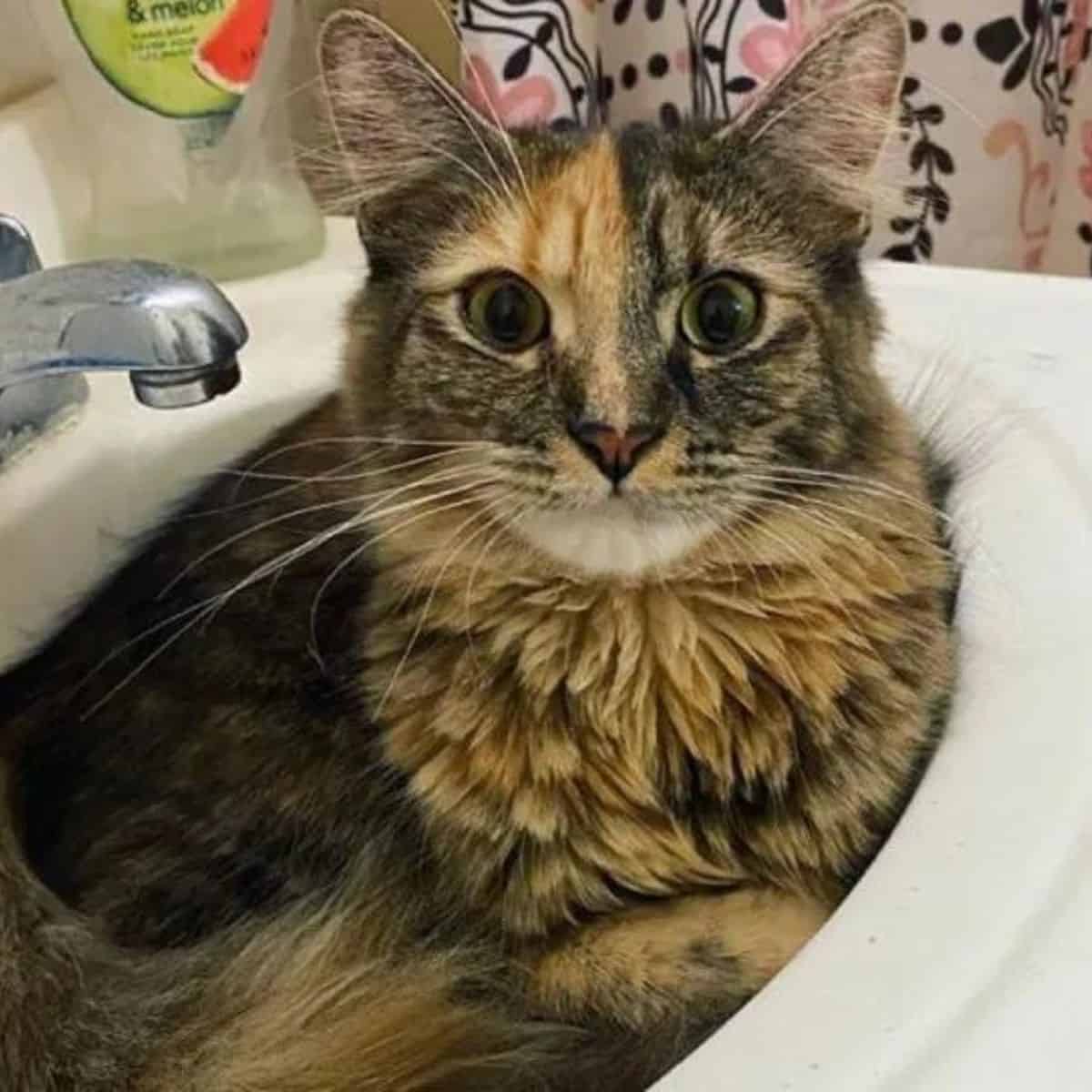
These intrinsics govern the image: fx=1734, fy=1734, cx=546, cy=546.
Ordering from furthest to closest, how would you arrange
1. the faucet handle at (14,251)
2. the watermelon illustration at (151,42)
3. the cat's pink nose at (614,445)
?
1. the watermelon illustration at (151,42)
2. the faucet handle at (14,251)
3. the cat's pink nose at (614,445)

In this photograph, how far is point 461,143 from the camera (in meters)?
0.83

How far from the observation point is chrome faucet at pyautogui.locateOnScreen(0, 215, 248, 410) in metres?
0.62

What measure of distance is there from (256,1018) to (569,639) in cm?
22

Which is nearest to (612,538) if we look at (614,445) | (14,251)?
(614,445)

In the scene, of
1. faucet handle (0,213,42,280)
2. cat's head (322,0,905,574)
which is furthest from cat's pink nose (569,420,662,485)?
faucet handle (0,213,42,280)

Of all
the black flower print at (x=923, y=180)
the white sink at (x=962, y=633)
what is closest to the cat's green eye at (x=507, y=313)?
the white sink at (x=962, y=633)

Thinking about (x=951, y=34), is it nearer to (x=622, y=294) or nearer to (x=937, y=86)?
(x=937, y=86)

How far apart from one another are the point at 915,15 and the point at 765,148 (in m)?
0.49

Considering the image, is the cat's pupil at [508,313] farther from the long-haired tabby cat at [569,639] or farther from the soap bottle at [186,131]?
the soap bottle at [186,131]

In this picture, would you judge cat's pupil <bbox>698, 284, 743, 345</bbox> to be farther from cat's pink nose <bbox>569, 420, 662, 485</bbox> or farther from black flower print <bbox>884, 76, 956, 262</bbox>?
black flower print <bbox>884, 76, 956, 262</bbox>

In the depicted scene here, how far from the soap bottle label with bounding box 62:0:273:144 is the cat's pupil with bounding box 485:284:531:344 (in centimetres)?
40

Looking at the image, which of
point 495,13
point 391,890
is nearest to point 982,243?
point 495,13

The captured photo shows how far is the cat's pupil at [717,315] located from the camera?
0.76 m

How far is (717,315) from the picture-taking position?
0.77 meters
